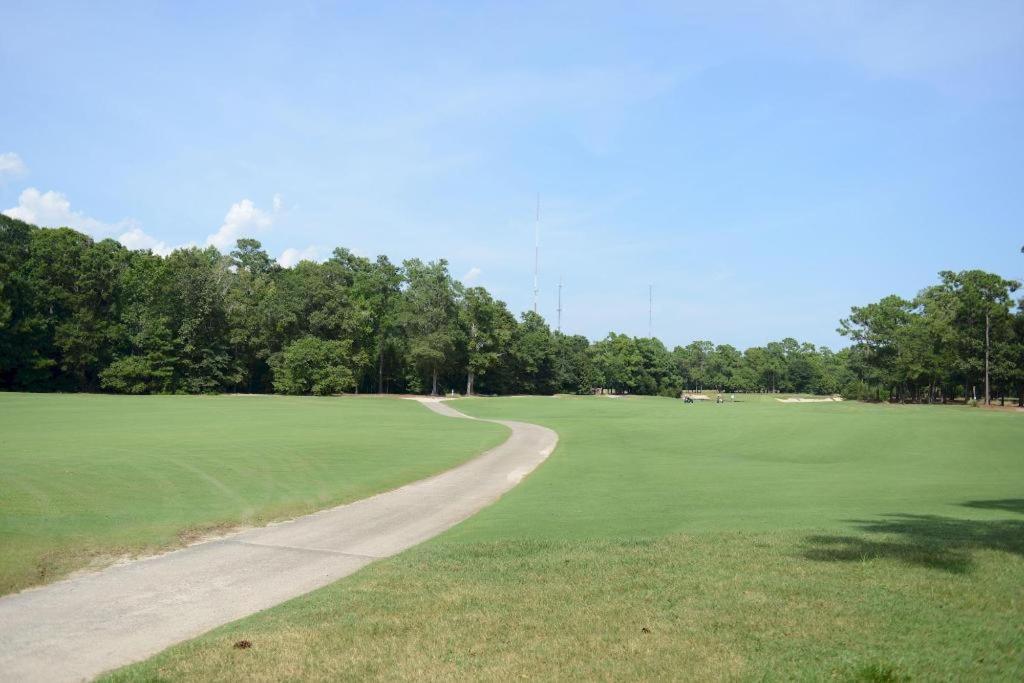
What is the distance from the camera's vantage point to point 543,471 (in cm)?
2066

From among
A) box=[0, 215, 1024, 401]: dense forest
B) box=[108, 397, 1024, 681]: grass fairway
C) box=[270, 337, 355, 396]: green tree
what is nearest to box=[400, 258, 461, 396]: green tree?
box=[0, 215, 1024, 401]: dense forest

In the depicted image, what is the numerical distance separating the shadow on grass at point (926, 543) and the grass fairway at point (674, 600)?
1.7 inches

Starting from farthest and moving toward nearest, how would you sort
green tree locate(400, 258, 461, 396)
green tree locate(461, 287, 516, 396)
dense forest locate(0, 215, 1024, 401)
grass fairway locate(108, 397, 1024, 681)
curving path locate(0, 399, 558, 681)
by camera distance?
1. green tree locate(461, 287, 516, 396)
2. green tree locate(400, 258, 461, 396)
3. dense forest locate(0, 215, 1024, 401)
4. curving path locate(0, 399, 558, 681)
5. grass fairway locate(108, 397, 1024, 681)

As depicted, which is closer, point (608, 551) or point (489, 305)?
point (608, 551)

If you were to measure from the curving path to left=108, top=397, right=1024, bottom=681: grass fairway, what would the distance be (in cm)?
62

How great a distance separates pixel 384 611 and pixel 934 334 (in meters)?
94.7

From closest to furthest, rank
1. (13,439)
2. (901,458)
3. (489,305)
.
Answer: (13,439), (901,458), (489,305)

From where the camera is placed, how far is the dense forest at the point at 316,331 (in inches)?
2859

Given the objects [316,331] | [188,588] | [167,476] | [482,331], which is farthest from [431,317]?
[188,588]

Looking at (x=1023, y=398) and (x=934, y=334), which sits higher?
(x=934, y=334)

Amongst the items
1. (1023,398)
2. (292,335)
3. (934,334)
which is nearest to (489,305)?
(292,335)

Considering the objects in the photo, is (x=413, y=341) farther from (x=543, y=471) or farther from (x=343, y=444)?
(x=543, y=471)

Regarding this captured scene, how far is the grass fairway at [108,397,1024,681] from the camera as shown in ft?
17.3

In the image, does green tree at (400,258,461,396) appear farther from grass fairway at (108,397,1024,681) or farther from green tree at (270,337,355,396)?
grass fairway at (108,397,1024,681)
